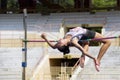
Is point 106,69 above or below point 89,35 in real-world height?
below

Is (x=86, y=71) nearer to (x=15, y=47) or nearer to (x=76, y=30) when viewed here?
(x=15, y=47)

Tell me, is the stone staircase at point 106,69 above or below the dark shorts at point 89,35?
below

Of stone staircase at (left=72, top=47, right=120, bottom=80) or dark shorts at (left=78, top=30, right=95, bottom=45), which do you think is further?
stone staircase at (left=72, top=47, right=120, bottom=80)

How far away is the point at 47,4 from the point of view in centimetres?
3397

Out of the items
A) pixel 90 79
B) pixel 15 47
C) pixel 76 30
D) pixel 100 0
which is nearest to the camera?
pixel 76 30

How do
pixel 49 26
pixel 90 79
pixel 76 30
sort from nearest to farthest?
pixel 76 30
pixel 90 79
pixel 49 26

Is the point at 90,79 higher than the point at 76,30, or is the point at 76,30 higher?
the point at 76,30

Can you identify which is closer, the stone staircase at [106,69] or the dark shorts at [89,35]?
the dark shorts at [89,35]

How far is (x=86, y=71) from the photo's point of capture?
23281mm

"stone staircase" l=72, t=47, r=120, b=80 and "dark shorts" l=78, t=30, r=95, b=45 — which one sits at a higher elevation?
"dark shorts" l=78, t=30, r=95, b=45

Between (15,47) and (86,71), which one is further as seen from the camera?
(15,47)

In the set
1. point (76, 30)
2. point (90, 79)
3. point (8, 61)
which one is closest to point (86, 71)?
point (90, 79)

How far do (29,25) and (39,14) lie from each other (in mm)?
1836

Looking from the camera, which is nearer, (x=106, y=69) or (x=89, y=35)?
(x=89, y=35)
